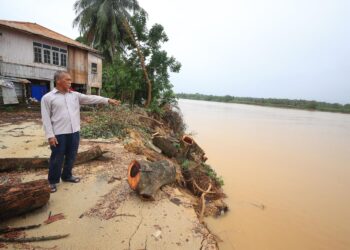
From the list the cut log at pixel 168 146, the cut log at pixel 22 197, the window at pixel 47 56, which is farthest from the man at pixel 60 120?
the window at pixel 47 56

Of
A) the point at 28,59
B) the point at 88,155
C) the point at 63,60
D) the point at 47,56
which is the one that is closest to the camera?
the point at 88,155

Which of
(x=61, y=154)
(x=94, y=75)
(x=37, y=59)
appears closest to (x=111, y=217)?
(x=61, y=154)

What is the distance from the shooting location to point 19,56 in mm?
11859

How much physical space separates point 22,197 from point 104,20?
1879 centimetres

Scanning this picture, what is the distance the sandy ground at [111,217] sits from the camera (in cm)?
244

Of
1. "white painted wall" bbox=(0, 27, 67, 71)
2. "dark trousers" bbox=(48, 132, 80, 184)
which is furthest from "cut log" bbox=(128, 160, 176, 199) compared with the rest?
"white painted wall" bbox=(0, 27, 67, 71)

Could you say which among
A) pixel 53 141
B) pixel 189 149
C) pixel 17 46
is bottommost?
pixel 189 149

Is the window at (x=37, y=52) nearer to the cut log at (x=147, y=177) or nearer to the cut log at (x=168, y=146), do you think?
the cut log at (x=168, y=146)

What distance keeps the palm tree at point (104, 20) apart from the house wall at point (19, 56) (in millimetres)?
7238

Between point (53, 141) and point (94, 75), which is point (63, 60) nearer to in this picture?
point (94, 75)

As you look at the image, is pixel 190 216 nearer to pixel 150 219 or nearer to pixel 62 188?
pixel 150 219

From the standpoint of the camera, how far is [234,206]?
558cm

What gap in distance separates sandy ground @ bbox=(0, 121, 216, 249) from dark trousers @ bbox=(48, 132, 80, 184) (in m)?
0.24

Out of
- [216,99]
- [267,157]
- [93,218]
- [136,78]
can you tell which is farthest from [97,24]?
[216,99]
